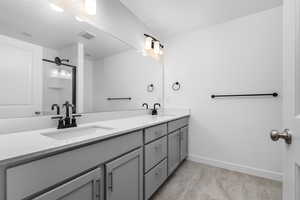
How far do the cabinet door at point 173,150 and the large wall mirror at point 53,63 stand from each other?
2.55ft

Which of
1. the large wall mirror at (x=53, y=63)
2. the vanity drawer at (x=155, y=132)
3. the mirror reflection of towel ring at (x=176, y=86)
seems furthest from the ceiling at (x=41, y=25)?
the mirror reflection of towel ring at (x=176, y=86)

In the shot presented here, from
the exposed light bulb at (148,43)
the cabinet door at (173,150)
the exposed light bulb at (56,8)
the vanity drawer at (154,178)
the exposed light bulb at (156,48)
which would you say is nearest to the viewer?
→ the exposed light bulb at (56,8)

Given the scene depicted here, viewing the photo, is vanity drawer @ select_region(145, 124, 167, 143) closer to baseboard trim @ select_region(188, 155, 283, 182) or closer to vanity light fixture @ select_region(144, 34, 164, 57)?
baseboard trim @ select_region(188, 155, 283, 182)

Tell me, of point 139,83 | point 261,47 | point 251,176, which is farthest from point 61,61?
point 251,176

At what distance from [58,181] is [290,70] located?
110 cm

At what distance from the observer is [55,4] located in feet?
3.80

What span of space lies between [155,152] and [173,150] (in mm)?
520

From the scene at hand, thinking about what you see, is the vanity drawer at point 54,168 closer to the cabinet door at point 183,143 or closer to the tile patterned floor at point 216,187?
the tile patterned floor at point 216,187

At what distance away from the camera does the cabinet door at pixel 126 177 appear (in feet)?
3.02

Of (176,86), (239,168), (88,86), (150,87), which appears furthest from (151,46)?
(239,168)

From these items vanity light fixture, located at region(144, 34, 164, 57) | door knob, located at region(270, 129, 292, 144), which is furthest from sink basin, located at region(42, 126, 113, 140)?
vanity light fixture, located at region(144, 34, 164, 57)

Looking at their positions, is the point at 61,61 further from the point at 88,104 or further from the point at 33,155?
the point at 33,155

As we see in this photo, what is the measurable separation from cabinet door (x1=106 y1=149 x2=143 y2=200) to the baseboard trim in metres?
1.42

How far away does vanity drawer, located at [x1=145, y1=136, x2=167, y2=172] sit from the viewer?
1.31 metres
